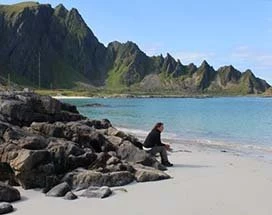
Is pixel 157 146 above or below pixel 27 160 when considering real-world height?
below

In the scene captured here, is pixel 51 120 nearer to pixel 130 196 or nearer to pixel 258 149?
pixel 130 196

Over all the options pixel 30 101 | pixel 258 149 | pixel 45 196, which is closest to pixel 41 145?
pixel 45 196

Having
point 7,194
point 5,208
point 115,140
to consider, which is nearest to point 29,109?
point 115,140

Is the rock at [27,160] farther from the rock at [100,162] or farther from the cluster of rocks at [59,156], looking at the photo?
the rock at [100,162]

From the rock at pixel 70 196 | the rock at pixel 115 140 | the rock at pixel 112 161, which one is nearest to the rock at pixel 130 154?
the rock at pixel 115 140

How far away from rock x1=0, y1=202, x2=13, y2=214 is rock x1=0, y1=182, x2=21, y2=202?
833 millimetres

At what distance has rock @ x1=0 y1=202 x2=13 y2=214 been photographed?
38.8 feet

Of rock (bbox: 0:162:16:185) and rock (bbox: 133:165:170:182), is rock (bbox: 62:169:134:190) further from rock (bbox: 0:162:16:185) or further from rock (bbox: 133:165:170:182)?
rock (bbox: 0:162:16:185)

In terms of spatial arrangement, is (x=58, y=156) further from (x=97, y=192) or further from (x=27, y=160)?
(x=97, y=192)

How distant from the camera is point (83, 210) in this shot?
12141 mm

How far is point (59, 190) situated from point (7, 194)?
148 cm

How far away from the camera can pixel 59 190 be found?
45.3ft

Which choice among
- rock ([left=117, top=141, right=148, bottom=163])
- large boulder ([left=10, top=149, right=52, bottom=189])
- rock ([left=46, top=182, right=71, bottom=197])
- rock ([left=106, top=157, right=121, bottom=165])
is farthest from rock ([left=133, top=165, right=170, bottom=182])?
large boulder ([left=10, top=149, right=52, bottom=189])

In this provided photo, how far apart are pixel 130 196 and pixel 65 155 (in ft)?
10.5
